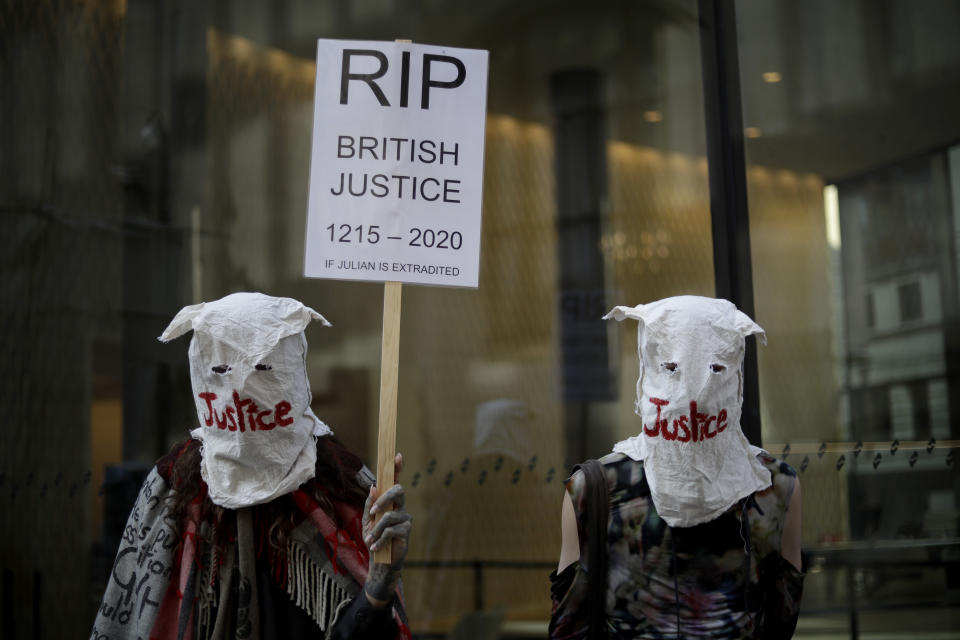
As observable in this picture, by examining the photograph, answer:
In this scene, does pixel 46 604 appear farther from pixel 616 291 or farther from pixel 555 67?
pixel 555 67

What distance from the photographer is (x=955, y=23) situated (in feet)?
19.1

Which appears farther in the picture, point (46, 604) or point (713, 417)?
point (46, 604)

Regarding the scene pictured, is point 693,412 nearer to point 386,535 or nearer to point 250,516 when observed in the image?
point 386,535

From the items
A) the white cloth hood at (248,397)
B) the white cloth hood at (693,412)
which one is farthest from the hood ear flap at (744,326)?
the white cloth hood at (248,397)

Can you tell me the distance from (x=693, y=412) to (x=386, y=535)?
921mm

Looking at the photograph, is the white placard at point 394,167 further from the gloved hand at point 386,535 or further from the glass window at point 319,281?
Answer: the glass window at point 319,281

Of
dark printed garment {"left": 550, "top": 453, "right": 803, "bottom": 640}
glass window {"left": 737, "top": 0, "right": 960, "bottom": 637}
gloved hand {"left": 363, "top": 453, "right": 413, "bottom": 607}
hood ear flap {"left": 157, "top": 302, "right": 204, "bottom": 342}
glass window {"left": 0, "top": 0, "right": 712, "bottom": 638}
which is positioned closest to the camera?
gloved hand {"left": 363, "top": 453, "right": 413, "bottom": 607}

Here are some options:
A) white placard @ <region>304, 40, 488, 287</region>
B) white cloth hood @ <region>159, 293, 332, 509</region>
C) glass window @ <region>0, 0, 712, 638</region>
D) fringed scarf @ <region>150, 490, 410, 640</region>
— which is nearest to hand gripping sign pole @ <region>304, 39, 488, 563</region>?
white placard @ <region>304, 40, 488, 287</region>

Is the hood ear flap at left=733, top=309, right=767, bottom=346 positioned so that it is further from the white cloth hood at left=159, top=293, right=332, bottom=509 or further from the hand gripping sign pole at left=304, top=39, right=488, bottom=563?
the white cloth hood at left=159, top=293, right=332, bottom=509

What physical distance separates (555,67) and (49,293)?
2.97m

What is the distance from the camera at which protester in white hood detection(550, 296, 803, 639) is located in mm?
3064

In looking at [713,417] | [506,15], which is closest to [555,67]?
[506,15]

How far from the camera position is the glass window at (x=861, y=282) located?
18.0 feet

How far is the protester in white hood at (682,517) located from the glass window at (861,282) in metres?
2.43
